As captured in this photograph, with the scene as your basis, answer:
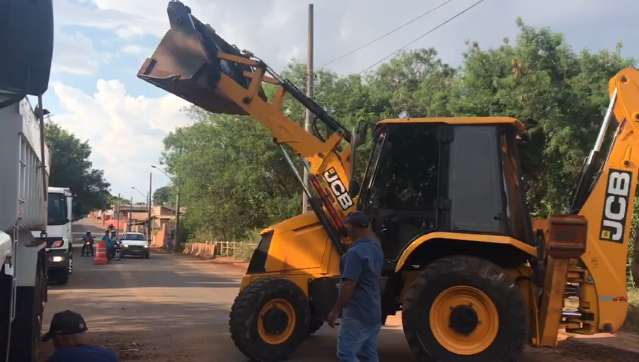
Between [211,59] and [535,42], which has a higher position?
[535,42]

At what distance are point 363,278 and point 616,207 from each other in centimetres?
356

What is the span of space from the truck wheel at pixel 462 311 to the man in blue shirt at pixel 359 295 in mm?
1862

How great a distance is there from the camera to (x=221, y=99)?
8828mm

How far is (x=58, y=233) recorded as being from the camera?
663 inches

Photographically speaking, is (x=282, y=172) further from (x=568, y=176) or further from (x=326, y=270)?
(x=326, y=270)

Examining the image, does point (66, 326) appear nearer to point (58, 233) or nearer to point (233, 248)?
point (58, 233)

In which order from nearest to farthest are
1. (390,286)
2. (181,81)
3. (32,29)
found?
(32,29)
(390,286)
(181,81)

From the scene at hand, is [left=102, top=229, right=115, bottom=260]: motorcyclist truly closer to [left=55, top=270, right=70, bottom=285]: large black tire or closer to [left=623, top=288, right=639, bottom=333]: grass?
[left=55, top=270, right=70, bottom=285]: large black tire

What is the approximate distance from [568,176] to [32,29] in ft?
54.6

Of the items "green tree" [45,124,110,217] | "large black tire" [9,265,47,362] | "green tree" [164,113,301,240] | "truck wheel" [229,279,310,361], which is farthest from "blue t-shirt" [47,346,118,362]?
"green tree" [45,124,110,217]

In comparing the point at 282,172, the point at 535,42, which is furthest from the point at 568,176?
the point at 282,172

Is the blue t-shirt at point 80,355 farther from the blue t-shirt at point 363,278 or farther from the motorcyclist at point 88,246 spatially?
the motorcyclist at point 88,246

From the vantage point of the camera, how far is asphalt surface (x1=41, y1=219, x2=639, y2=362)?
839 centimetres

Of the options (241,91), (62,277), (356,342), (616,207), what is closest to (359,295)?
(356,342)
